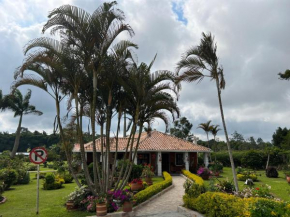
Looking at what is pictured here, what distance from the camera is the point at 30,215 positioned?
774cm

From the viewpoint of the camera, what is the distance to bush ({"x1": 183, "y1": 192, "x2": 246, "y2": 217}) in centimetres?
600

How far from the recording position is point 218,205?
21.8ft

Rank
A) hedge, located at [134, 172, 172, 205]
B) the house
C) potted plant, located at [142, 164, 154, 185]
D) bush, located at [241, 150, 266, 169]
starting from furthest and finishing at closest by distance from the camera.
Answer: bush, located at [241, 150, 266, 169] < the house < potted plant, located at [142, 164, 154, 185] < hedge, located at [134, 172, 172, 205]

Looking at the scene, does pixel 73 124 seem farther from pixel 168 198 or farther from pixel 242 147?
pixel 242 147

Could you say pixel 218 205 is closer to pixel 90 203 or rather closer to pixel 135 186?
pixel 90 203

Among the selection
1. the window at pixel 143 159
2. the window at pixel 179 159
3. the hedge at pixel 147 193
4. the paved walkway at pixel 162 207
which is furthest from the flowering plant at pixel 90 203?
the window at pixel 179 159

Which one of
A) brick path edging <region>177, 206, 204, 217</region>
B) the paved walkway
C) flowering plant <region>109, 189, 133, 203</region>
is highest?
flowering plant <region>109, 189, 133, 203</region>

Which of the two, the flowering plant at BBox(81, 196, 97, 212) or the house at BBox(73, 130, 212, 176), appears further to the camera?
the house at BBox(73, 130, 212, 176)

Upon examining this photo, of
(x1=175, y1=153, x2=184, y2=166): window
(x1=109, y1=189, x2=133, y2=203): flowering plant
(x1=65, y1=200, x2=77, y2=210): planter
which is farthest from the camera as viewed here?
(x1=175, y1=153, x2=184, y2=166): window

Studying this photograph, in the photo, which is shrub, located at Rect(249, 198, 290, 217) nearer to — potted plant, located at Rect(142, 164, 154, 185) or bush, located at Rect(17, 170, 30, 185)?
potted plant, located at Rect(142, 164, 154, 185)

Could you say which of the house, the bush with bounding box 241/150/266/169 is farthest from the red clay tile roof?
the bush with bounding box 241/150/266/169

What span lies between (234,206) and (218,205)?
657mm

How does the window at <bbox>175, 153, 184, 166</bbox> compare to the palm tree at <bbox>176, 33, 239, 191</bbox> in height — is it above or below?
below

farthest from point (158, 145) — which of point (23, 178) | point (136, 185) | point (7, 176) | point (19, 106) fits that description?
point (19, 106)
